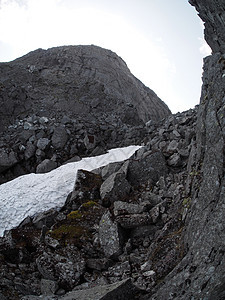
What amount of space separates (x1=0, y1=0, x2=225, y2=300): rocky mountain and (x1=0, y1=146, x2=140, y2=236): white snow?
76cm

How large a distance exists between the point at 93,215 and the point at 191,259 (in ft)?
17.0

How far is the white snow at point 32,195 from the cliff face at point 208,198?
719 cm

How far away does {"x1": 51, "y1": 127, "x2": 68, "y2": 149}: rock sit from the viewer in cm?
2184

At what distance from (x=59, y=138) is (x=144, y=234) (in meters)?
15.7

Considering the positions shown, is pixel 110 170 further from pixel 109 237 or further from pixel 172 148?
pixel 109 237

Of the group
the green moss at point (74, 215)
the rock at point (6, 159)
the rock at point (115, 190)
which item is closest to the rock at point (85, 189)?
the rock at point (115, 190)

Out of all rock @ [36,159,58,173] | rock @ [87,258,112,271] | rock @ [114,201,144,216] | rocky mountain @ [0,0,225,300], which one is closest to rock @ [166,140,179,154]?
rocky mountain @ [0,0,225,300]

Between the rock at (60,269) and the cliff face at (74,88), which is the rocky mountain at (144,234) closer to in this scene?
the rock at (60,269)

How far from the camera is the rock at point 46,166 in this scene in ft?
61.2

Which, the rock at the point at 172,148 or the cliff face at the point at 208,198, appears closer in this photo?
the cliff face at the point at 208,198

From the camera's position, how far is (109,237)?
823 centimetres

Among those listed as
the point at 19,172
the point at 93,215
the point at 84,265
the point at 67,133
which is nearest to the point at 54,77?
the point at 67,133

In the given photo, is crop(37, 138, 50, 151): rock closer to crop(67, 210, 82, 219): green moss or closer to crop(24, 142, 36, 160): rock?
crop(24, 142, 36, 160): rock

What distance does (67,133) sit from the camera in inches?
906
